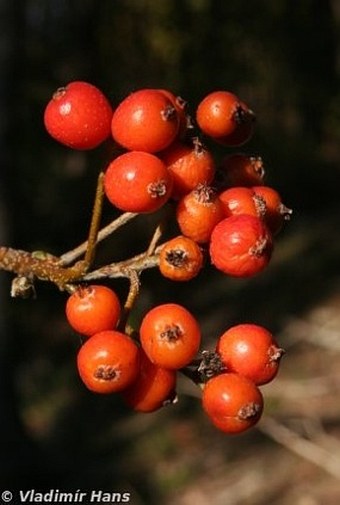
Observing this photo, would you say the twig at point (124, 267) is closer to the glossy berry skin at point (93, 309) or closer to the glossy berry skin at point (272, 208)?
the glossy berry skin at point (93, 309)

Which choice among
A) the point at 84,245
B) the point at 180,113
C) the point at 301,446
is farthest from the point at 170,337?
the point at 301,446

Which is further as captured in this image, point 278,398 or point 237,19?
point 237,19

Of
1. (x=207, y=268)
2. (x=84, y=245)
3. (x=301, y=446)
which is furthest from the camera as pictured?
(x=207, y=268)

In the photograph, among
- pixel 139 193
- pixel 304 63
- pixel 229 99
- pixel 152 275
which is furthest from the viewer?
pixel 304 63

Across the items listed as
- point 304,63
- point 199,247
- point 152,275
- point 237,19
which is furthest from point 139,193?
point 304,63

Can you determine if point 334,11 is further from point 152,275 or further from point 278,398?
point 278,398

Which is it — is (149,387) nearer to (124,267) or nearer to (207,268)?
(124,267)
